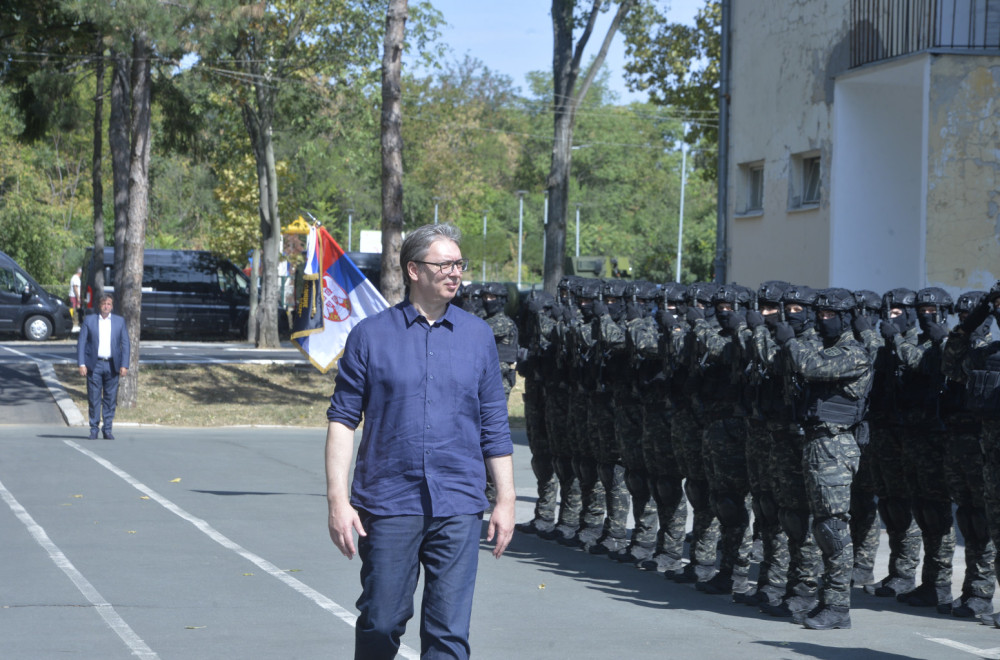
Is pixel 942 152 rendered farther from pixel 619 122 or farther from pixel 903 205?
pixel 619 122

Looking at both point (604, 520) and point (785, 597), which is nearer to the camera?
point (785, 597)

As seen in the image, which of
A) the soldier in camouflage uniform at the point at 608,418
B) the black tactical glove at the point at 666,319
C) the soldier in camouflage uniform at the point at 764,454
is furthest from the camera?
the soldier in camouflage uniform at the point at 608,418

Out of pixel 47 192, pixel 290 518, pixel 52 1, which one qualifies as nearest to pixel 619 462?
pixel 290 518

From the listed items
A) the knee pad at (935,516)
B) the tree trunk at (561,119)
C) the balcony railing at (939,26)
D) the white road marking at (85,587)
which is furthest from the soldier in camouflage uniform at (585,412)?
the tree trunk at (561,119)

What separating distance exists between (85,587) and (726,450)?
419 cm

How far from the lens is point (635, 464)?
9.77 m

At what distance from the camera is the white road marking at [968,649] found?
7008 millimetres

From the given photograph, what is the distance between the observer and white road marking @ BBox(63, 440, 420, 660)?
25.2ft

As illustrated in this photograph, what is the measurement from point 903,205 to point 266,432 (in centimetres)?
1006

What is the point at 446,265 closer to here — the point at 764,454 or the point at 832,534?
the point at 832,534

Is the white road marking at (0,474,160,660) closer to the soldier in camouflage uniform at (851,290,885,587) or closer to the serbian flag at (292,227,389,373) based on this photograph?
the serbian flag at (292,227,389,373)

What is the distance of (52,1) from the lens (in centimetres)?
2416

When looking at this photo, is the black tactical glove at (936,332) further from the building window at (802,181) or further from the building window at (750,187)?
the building window at (750,187)

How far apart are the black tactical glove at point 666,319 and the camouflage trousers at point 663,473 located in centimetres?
47
